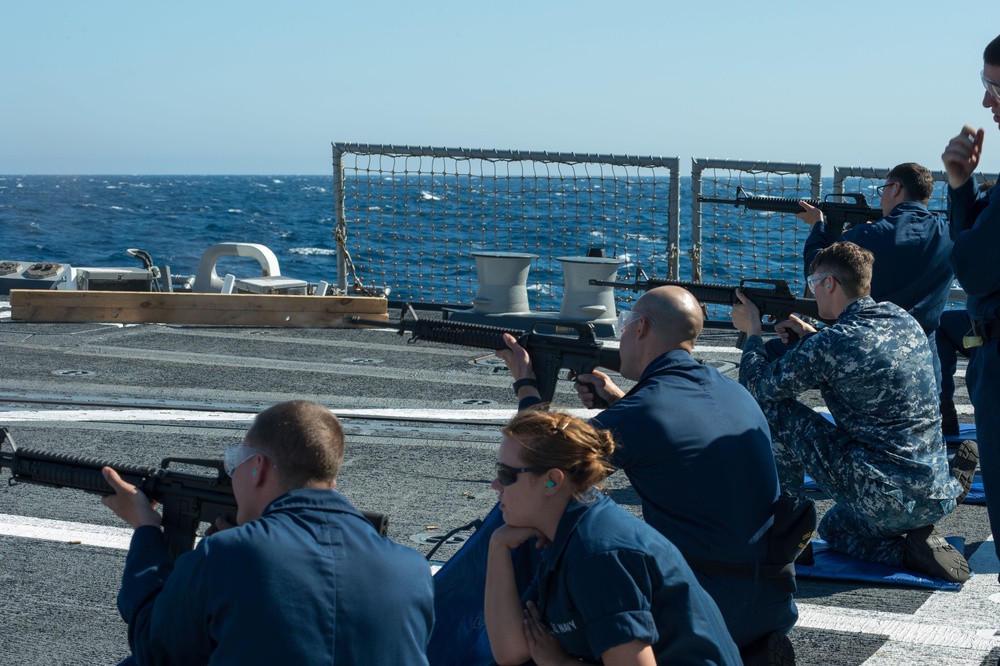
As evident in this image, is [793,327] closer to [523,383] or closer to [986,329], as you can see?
[523,383]

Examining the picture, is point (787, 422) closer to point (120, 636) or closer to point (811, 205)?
point (120, 636)

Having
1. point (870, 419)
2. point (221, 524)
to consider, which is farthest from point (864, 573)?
point (221, 524)

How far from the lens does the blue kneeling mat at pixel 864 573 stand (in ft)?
18.2

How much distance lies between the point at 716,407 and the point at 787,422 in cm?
180

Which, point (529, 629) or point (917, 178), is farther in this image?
point (917, 178)

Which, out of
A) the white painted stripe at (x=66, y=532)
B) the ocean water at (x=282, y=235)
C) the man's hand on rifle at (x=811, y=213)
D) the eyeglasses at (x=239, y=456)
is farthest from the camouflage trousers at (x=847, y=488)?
the ocean water at (x=282, y=235)

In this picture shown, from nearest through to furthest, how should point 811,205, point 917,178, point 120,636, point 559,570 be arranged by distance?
point 559,570 → point 120,636 → point 917,178 → point 811,205

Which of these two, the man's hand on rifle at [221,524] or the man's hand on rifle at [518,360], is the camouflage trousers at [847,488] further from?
the man's hand on rifle at [221,524]

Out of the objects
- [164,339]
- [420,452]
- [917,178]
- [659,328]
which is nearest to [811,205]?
[917,178]

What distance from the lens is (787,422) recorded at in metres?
5.85

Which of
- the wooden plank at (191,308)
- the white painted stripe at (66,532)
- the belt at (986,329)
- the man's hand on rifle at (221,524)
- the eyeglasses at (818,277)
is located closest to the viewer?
the man's hand on rifle at (221,524)

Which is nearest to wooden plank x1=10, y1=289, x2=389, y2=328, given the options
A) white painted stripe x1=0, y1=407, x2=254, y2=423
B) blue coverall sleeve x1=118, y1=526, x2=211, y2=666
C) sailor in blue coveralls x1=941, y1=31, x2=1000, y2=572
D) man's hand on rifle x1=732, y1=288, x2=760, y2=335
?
white painted stripe x1=0, y1=407, x2=254, y2=423

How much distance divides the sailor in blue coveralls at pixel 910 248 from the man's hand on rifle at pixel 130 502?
4.92 m

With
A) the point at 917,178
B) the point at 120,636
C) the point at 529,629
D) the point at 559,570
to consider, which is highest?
the point at 917,178
